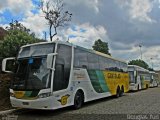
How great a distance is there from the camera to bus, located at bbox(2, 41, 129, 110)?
496 inches

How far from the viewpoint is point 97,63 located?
18.6 meters

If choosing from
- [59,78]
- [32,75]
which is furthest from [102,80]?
[32,75]

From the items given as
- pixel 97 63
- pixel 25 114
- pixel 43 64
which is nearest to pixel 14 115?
pixel 25 114

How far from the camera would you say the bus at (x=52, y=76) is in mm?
12594

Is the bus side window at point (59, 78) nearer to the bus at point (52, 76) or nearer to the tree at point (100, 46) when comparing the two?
the bus at point (52, 76)

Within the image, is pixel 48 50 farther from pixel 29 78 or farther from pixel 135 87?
pixel 135 87

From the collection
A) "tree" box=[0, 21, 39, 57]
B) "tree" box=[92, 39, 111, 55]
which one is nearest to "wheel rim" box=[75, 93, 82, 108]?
"tree" box=[0, 21, 39, 57]

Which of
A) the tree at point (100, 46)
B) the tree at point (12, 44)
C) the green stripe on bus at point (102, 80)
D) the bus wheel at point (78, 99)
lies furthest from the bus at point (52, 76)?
the tree at point (100, 46)

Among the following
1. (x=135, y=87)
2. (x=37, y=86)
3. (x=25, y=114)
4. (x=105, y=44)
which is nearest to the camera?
(x=37, y=86)

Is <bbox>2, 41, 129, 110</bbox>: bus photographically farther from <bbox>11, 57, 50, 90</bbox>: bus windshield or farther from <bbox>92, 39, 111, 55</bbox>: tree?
<bbox>92, 39, 111, 55</bbox>: tree

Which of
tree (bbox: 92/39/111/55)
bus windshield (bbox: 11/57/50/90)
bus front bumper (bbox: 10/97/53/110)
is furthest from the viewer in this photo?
tree (bbox: 92/39/111/55)

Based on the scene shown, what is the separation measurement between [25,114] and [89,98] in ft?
14.9

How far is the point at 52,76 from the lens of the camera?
12.9 meters

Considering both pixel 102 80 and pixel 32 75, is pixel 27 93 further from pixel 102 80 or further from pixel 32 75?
pixel 102 80
